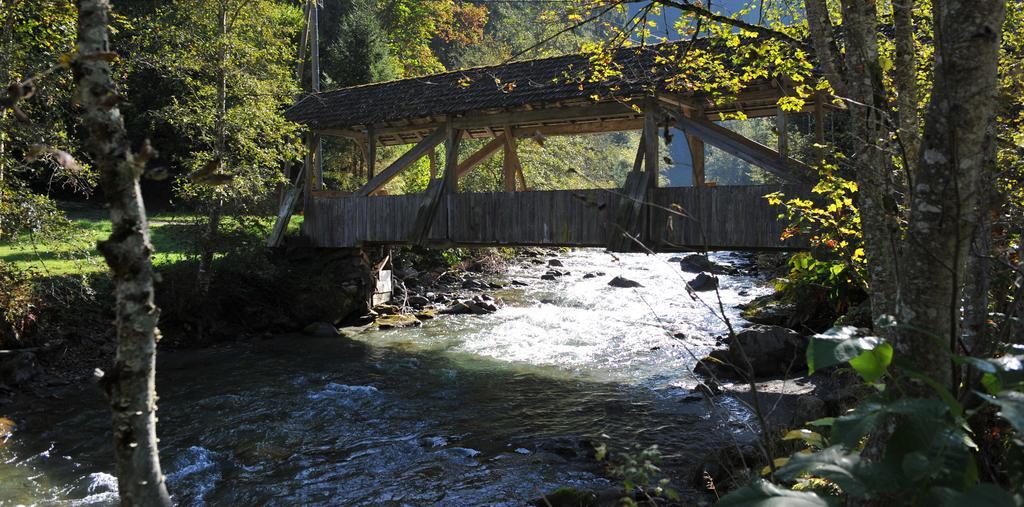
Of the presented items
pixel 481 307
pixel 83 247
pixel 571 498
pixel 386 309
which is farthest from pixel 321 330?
pixel 571 498

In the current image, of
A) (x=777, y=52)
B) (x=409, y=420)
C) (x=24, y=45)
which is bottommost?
(x=409, y=420)

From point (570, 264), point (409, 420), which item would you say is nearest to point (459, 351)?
point (409, 420)

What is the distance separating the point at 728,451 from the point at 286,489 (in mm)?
3543

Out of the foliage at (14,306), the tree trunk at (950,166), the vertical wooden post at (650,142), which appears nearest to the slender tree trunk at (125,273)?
the tree trunk at (950,166)

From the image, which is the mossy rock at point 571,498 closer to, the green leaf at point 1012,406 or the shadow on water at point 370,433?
the shadow on water at point 370,433

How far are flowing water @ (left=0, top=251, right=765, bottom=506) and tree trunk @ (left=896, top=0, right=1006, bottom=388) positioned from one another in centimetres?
122

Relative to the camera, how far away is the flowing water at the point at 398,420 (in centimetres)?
559

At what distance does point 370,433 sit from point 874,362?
6196 millimetres

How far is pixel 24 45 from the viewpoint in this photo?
7613 millimetres

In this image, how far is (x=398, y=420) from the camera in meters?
7.52

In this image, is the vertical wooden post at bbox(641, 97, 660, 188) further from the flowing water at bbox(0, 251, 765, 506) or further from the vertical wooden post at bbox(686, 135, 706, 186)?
the flowing water at bbox(0, 251, 765, 506)

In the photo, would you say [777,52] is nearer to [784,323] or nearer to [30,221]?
[784,323]

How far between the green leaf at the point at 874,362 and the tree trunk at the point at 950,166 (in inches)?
10.5

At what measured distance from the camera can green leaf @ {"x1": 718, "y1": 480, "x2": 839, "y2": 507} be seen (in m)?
1.37
